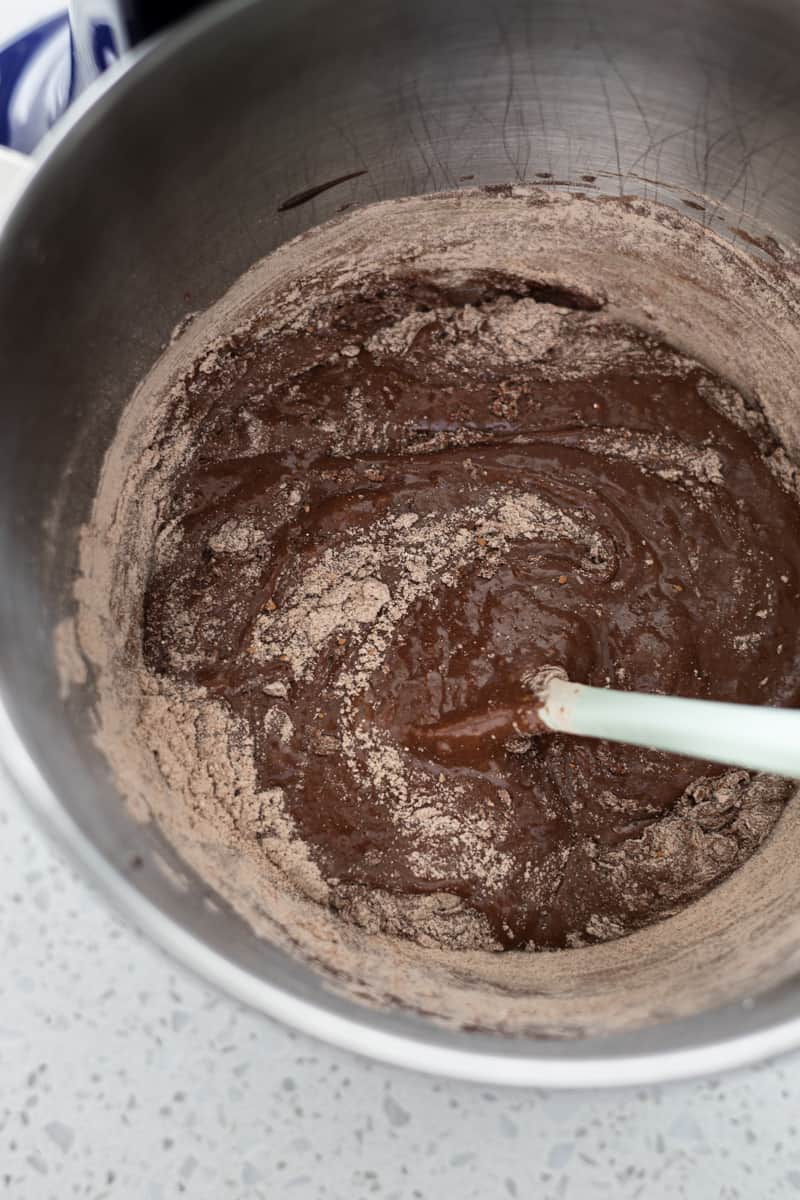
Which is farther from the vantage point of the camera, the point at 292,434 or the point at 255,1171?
the point at 292,434

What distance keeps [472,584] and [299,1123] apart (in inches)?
35.5

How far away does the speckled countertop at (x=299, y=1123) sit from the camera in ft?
4.45

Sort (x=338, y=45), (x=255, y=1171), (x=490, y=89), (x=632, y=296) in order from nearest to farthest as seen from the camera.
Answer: (x=338, y=45) < (x=490, y=89) < (x=255, y=1171) < (x=632, y=296)

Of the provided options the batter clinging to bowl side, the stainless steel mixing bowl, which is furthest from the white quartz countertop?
the stainless steel mixing bowl

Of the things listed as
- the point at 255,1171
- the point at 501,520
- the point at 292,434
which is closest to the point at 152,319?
the point at 292,434

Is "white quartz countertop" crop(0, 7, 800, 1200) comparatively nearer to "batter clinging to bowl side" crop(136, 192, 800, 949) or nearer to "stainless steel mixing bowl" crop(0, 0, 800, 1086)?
"batter clinging to bowl side" crop(136, 192, 800, 949)

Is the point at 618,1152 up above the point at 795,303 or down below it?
below

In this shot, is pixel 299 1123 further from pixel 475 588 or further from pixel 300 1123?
pixel 475 588

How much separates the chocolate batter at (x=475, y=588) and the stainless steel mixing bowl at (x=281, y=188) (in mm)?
196

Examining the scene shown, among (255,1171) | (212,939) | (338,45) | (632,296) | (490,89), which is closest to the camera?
(212,939)

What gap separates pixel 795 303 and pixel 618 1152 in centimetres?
135

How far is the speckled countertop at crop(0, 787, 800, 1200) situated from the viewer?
136cm

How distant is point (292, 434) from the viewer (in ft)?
4.86

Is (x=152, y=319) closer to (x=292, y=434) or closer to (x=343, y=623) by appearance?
(x=292, y=434)
